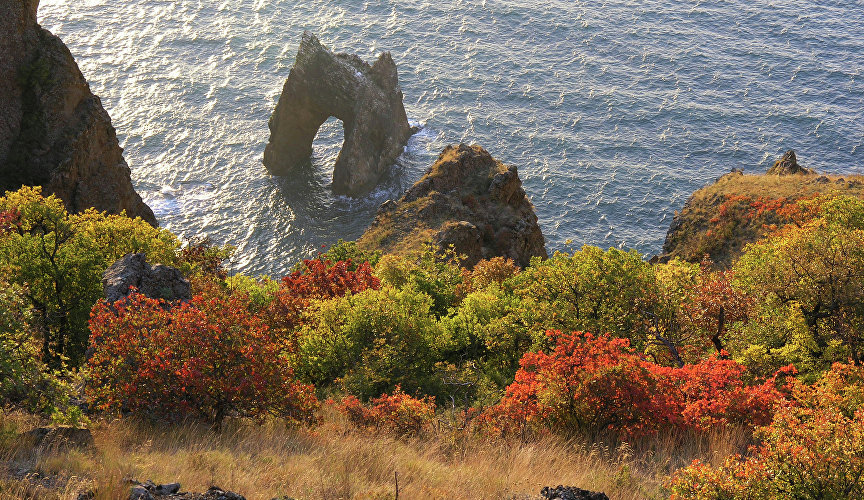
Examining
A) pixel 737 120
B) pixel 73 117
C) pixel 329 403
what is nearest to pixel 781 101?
pixel 737 120

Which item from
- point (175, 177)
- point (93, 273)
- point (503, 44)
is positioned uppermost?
point (503, 44)

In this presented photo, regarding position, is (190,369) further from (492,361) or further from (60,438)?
(492,361)

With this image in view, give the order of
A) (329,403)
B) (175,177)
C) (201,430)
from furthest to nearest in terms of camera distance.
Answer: (175,177)
(329,403)
(201,430)

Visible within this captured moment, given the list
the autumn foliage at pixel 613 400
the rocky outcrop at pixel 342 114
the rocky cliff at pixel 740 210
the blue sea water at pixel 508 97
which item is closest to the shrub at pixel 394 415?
the autumn foliage at pixel 613 400

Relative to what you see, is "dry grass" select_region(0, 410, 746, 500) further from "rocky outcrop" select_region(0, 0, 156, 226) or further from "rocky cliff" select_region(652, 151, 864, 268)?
"rocky cliff" select_region(652, 151, 864, 268)

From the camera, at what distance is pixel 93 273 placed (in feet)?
115

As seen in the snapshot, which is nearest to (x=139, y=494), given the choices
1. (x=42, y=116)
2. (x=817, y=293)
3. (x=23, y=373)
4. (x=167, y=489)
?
(x=167, y=489)

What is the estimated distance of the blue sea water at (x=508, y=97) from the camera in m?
103

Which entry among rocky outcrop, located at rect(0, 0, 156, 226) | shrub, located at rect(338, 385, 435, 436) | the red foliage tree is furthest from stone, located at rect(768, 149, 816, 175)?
shrub, located at rect(338, 385, 435, 436)

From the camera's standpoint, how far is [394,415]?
27156mm

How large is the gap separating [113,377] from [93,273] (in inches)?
479

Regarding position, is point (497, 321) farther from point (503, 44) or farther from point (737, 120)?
point (503, 44)

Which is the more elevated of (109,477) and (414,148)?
(109,477)

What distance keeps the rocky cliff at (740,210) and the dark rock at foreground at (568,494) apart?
198 ft
